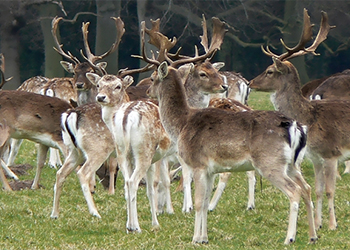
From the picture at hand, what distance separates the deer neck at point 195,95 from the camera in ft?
27.8

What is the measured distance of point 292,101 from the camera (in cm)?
724

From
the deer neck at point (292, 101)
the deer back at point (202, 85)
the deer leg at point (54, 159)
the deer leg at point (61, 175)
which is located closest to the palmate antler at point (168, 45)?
the deer back at point (202, 85)

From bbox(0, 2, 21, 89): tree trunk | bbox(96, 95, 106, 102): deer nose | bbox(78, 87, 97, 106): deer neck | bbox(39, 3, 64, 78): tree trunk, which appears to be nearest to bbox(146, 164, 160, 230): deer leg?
bbox(96, 95, 106, 102): deer nose

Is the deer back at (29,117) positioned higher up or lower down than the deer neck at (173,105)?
lower down

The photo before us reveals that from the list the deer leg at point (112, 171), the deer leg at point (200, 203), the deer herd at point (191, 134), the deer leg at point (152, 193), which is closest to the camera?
the deer herd at point (191, 134)

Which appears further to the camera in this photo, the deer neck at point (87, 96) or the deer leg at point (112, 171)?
the deer neck at point (87, 96)

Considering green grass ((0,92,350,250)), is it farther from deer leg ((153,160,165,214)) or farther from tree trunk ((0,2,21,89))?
tree trunk ((0,2,21,89))

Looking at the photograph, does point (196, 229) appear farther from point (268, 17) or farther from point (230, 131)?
point (268, 17)

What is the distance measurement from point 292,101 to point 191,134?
5.72 ft

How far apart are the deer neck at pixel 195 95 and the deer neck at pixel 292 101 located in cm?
117

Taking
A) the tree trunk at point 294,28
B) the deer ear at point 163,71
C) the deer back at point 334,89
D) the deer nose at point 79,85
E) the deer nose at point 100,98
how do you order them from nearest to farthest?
the deer ear at point 163,71, the deer nose at point 100,98, the deer nose at point 79,85, the deer back at point 334,89, the tree trunk at point 294,28

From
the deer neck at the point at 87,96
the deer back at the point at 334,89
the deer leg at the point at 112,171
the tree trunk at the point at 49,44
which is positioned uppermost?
the deer back at the point at 334,89

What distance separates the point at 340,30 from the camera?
2269cm

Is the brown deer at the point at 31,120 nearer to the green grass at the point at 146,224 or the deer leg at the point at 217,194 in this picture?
the green grass at the point at 146,224
